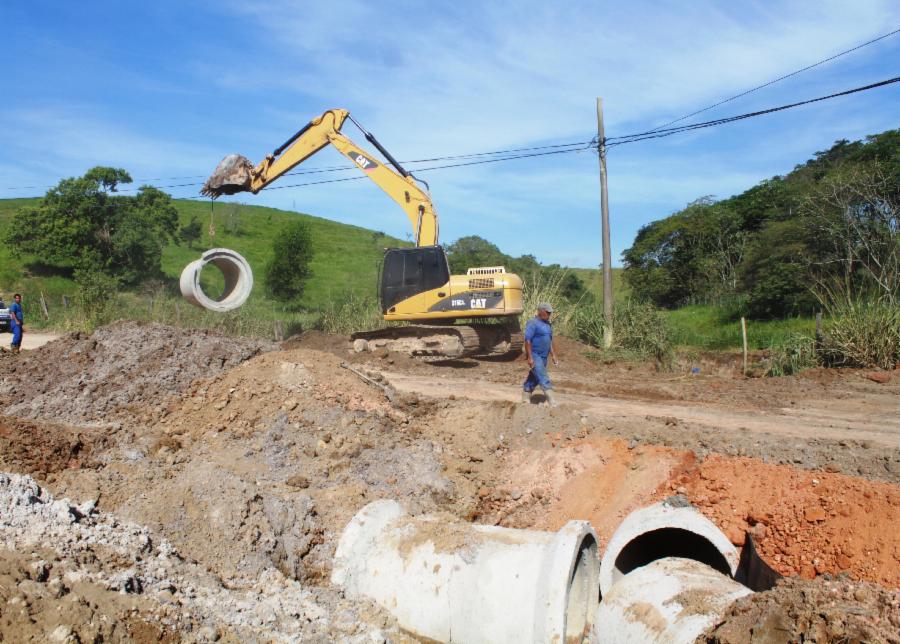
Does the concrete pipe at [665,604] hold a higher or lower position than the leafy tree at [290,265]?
lower

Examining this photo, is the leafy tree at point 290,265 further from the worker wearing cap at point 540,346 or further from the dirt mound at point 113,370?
the worker wearing cap at point 540,346

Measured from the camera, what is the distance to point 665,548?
20.8 feet

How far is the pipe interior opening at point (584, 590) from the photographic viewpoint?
512 cm

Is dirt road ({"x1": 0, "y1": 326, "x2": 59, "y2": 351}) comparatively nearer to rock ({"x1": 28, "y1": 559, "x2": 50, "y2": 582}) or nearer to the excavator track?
the excavator track

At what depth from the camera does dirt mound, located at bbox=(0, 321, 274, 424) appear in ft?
32.6

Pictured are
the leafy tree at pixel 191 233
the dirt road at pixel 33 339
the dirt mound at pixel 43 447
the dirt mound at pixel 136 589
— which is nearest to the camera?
the dirt mound at pixel 136 589

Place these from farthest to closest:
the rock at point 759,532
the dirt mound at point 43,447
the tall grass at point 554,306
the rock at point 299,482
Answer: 1. the tall grass at point 554,306
2. the rock at point 299,482
3. the dirt mound at point 43,447
4. the rock at point 759,532

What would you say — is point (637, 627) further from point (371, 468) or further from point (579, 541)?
point (371, 468)

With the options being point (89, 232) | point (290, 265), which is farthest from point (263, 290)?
point (89, 232)

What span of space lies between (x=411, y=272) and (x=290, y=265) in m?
22.3

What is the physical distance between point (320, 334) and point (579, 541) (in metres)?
15.0

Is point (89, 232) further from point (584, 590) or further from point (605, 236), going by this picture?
point (584, 590)

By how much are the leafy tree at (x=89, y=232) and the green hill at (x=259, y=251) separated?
1471 millimetres

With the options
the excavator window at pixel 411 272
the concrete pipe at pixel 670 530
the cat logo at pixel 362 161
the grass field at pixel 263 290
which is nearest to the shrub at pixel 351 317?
the grass field at pixel 263 290
